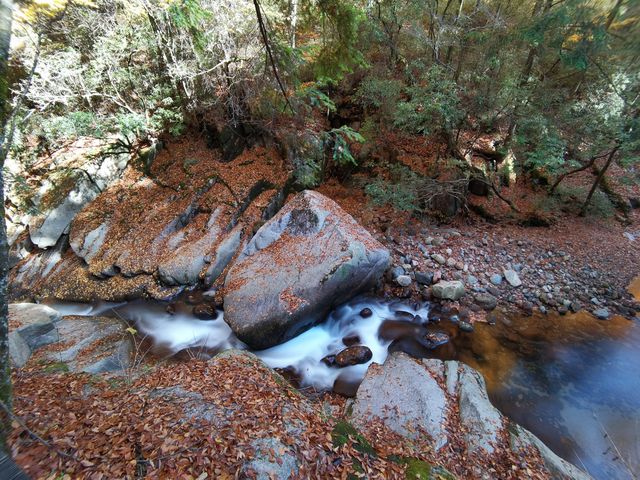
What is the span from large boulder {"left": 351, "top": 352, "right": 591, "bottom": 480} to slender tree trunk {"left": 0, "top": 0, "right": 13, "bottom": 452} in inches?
165

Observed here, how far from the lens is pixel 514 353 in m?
6.55

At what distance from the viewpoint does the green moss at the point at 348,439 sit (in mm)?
3475

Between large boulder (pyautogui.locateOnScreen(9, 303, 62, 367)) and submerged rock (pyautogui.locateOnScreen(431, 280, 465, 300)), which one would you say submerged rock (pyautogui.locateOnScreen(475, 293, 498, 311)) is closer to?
submerged rock (pyautogui.locateOnScreen(431, 280, 465, 300))

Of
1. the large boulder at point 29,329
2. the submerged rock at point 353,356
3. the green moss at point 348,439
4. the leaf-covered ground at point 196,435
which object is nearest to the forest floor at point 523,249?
the submerged rock at point 353,356

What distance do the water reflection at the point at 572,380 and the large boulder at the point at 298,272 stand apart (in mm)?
3076

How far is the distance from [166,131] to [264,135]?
384 centimetres

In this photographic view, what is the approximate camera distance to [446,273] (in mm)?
8227

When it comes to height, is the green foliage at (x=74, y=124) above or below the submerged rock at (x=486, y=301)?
above

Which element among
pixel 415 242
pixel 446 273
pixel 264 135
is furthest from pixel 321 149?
pixel 446 273

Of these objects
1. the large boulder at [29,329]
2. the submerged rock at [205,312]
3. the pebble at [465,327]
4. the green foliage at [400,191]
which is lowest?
the pebble at [465,327]

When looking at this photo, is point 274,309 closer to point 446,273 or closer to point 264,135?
point 446,273

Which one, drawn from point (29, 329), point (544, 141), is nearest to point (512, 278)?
A: point (544, 141)

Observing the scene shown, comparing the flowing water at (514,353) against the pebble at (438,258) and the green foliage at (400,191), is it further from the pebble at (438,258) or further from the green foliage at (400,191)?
the green foliage at (400,191)

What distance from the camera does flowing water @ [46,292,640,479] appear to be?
5.15 meters
